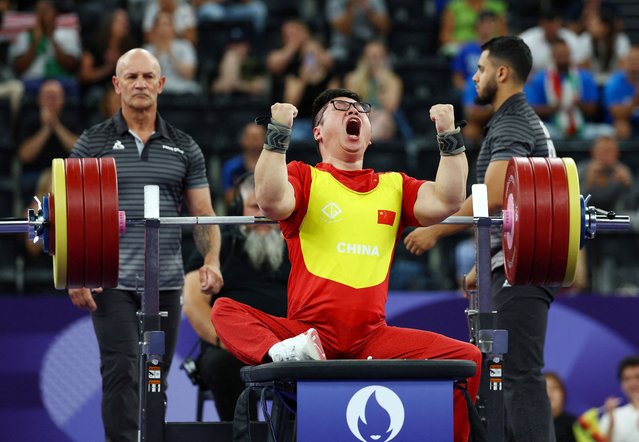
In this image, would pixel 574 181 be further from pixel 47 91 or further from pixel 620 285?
pixel 47 91

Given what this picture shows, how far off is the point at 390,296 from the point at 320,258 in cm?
270

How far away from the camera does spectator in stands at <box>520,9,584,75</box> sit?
10.4 m

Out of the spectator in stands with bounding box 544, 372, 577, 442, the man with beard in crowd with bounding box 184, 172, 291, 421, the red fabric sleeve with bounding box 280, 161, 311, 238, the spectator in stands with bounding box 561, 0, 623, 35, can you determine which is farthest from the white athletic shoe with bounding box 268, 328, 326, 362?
the spectator in stands with bounding box 561, 0, 623, 35

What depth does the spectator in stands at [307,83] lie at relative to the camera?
9.67 meters

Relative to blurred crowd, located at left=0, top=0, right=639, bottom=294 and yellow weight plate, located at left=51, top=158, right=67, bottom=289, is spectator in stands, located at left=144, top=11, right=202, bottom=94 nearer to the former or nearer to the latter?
blurred crowd, located at left=0, top=0, right=639, bottom=294

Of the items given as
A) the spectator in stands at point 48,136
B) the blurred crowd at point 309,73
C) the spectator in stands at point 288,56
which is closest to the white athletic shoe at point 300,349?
the blurred crowd at point 309,73

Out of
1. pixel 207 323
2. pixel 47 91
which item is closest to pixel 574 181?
pixel 207 323

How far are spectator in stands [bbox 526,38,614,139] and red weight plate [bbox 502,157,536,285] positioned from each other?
5.32 meters

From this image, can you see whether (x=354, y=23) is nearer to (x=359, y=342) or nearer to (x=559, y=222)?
(x=559, y=222)

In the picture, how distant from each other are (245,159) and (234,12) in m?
3.00

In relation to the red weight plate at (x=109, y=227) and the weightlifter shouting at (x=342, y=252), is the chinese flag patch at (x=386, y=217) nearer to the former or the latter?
the weightlifter shouting at (x=342, y=252)

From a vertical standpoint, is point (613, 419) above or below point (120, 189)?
below

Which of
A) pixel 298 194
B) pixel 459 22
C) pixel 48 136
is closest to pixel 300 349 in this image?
Answer: pixel 298 194

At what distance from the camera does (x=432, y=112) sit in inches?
180
